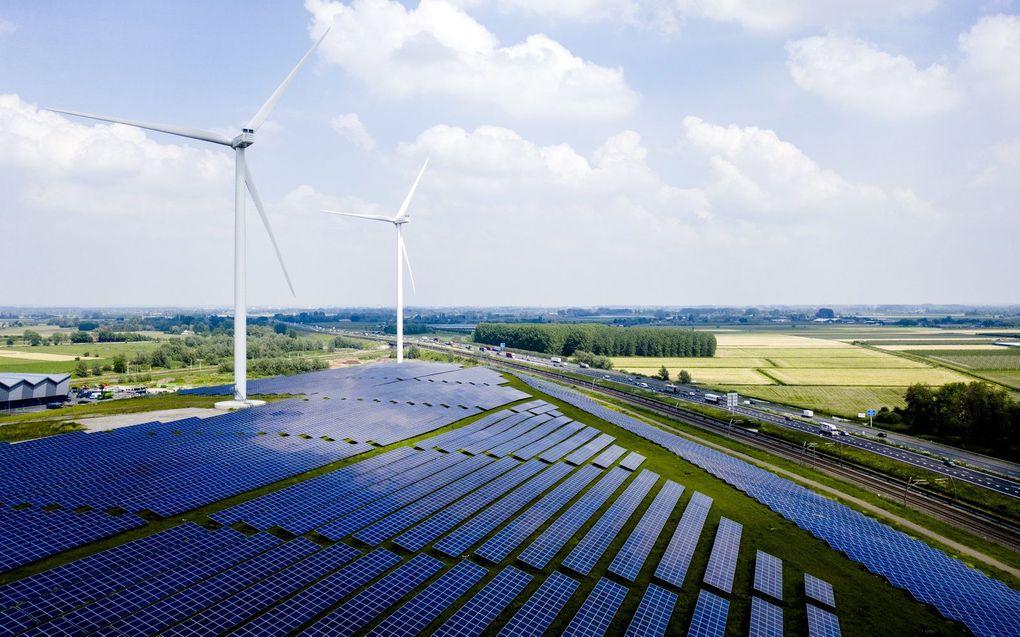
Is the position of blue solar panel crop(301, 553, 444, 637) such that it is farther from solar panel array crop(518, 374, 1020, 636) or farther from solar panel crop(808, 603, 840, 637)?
solar panel array crop(518, 374, 1020, 636)

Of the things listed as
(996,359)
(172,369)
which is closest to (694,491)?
(172,369)

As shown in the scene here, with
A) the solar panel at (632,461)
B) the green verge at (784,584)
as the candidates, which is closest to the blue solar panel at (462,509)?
the green verge at (784,584)

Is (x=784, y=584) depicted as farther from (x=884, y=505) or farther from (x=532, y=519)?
(x=884, y=505)

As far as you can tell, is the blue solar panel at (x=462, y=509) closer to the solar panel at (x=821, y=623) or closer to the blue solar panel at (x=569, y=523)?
the blue solar panel at (x=569, y=523)

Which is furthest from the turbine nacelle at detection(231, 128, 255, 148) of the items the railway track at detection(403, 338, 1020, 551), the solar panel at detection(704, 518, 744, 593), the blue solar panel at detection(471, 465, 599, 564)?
the railway track at detection(403, 338, 1020, 551)

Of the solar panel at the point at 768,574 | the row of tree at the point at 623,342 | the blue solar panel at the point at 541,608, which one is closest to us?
the blue solar panel at the point at 541,608

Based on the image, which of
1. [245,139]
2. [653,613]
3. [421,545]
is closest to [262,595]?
[421,545]

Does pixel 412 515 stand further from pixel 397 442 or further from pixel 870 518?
pixel 870 518
